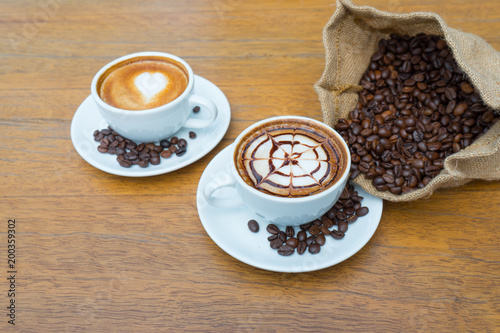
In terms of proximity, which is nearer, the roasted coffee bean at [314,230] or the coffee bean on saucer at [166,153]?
the roasted coffee bean at [314,230]

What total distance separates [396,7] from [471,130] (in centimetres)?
Result: 96

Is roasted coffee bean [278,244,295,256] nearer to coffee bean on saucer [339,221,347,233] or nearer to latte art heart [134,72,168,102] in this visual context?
coffee bean on saucer [339,221,347,233]

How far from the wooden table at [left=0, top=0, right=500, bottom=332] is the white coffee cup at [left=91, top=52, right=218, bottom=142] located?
13 centimetres

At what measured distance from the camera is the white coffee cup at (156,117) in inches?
50.7

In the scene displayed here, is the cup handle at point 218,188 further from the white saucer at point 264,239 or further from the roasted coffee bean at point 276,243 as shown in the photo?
the roasted coffee bean at point 276,243

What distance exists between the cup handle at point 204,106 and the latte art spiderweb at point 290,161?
0.27m

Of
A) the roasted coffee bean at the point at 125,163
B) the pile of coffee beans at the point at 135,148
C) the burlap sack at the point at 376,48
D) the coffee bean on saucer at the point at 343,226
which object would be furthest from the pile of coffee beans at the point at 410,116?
the roasted coffee bean at the point at 125,163

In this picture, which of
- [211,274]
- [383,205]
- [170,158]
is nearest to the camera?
[211,274]

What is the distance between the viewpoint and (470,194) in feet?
4.11

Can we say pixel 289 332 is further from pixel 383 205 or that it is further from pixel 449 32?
pixel 449 32

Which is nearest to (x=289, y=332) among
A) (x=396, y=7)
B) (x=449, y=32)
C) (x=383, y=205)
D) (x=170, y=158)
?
(x=383, y=205)

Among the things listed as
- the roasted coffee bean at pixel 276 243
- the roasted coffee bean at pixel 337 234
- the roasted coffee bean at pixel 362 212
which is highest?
the roasted coffee bean at pixel 362 212

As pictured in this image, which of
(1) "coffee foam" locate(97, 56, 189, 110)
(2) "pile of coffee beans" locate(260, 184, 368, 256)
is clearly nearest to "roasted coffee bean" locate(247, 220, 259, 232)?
(2) "pile of coffee beans" locate(260, 184, 368, 256)

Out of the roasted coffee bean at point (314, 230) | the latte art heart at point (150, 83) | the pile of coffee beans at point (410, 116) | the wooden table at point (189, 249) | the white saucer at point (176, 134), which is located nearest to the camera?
the wooden table at point (189, 249)
